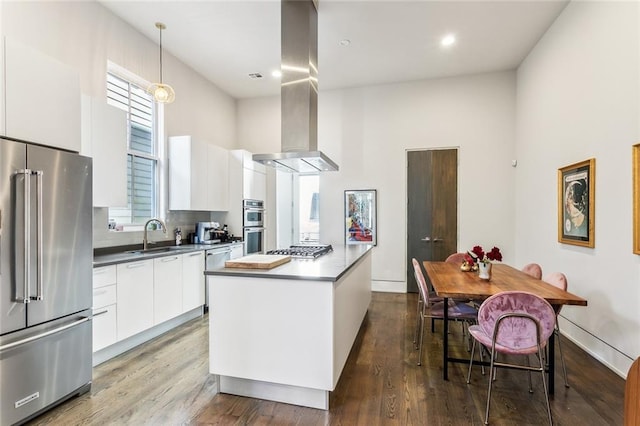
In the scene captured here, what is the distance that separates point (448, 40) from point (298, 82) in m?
2.32

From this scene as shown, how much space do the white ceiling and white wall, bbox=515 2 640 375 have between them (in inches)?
23.5

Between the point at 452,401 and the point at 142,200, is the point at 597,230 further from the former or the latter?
the point at 142,200

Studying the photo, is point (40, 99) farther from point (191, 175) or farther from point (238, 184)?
point (238, 184)

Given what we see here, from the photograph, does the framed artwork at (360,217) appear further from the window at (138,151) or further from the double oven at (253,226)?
the window at (138,151)

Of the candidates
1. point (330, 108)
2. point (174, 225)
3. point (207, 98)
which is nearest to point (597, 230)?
point (330, 108)

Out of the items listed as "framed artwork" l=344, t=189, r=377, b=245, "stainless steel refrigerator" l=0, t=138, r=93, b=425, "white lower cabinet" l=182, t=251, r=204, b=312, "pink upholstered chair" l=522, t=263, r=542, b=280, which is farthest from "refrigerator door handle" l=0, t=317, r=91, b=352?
"framed artwork" l=344, t=189, r=377, b=245

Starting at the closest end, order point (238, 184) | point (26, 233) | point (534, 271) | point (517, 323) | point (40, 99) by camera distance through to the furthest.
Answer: point (26, 233) < point (517, 323) < point (40, 99) < point (534, 271) < point (238, 184)

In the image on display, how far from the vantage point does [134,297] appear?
10.0 ft

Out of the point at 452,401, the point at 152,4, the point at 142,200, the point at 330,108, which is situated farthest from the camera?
the point at 330,108

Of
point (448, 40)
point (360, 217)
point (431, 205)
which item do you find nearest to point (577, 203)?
point (431, 205)

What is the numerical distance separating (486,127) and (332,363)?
4.70 metres

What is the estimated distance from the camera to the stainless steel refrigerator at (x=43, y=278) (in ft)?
6.21

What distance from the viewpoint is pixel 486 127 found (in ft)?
16.9

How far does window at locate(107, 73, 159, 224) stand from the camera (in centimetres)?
374
